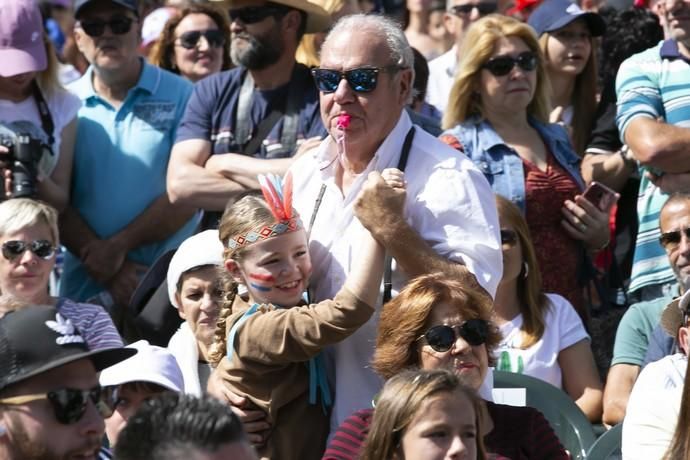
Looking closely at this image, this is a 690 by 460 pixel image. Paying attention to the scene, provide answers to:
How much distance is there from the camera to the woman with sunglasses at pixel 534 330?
654 cm

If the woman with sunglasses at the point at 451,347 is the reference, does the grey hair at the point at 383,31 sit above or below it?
above

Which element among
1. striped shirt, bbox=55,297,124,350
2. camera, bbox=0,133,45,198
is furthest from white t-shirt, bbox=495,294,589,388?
camera, bbox=0,133,45,198

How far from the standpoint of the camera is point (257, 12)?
23.7ft

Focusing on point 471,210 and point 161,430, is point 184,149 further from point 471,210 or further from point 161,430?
point 161,430

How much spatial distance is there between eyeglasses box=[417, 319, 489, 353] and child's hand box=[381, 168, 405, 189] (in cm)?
50

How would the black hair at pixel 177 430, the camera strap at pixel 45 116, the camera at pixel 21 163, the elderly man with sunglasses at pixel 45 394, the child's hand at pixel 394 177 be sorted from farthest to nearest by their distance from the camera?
the camera strap at pixel 45 116, the camera at pixel 21 163, the child's hand at pixel 394 177, the elderly man with sunglasses at pixel 45 394, the black hair at pixel 177 430

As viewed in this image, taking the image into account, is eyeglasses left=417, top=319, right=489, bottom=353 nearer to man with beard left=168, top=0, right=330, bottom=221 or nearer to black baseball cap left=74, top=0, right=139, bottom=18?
man with beard left=168, top=0, right=330, bottom=221

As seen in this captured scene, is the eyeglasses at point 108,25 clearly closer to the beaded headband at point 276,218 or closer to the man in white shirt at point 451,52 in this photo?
the man in white shirt at point 451,52

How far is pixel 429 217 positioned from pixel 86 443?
69.7 inches

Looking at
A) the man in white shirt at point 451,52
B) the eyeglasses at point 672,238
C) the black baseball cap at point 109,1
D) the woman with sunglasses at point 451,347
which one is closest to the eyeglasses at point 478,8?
the man in white shirt at point 451,52

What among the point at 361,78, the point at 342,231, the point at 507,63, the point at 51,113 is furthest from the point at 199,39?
the point at 342,231

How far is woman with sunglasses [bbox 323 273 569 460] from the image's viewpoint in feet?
16.3

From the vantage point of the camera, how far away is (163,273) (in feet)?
22.9

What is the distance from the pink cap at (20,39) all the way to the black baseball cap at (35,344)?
3578 millimetres
